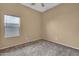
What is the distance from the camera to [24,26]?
244 centimetres

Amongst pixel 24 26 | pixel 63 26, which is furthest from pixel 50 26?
pixel 24 26

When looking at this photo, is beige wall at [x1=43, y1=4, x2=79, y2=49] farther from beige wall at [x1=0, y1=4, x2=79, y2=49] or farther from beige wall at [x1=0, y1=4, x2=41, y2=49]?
beige wall at [x1=0, y1=4, x2=41, y2=49]

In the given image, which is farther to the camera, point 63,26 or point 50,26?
point 63,26

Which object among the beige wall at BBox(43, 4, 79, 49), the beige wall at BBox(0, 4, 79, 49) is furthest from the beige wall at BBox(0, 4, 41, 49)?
the beige wall at BBox(43, 4, 79, 49)

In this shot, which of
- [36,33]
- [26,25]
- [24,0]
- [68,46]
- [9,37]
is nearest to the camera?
[24,0]

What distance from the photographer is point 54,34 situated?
2.19 metres

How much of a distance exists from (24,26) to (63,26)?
1.05 m

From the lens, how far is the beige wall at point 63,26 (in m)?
2.11

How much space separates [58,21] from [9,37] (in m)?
1.32

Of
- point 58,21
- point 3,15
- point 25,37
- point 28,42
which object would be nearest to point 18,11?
point 3,15

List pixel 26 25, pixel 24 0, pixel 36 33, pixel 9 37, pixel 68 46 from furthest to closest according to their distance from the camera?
pixel 26 25
pixel 68 46
pixel 9 37
pixel 36 33
pixel 24 0

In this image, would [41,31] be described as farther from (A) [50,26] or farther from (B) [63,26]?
(B) [63,26]

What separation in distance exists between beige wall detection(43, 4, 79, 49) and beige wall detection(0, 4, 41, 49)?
0.20 meters

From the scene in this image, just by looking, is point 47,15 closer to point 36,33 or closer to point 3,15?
point 36,33
